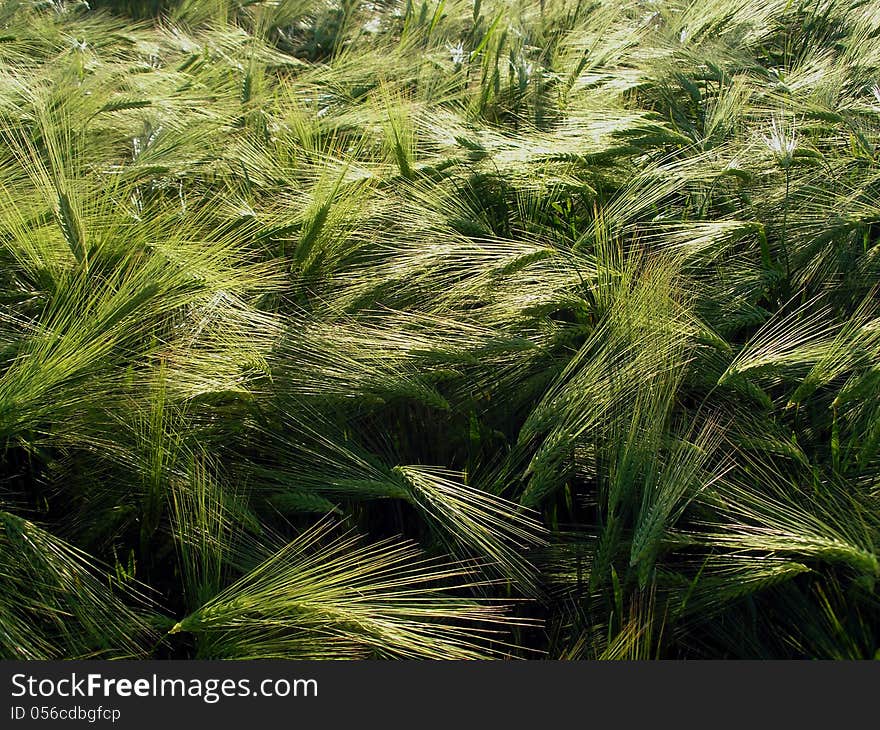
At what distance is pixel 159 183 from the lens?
1505mm

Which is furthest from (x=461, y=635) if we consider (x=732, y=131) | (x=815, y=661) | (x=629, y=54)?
(x=629, y=54)

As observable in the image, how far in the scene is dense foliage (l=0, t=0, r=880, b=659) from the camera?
921 mm

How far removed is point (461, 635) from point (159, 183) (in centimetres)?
102

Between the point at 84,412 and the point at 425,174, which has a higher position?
the point at 425,174

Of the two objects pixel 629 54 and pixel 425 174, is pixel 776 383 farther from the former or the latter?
pixel 629 54

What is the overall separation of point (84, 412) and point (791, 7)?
2112mm

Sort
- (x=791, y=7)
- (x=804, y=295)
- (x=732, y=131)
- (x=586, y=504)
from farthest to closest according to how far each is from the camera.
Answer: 1. (x=791, y=7)
2. (x=732, y=131)
3. (x=804, y=295)
4. (x=586, y=504)

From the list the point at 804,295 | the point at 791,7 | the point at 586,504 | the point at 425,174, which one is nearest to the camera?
the point at 586,504

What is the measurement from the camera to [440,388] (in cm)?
114

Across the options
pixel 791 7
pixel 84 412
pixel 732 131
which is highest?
pixel 791 7

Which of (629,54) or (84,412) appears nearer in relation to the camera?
(84,412)

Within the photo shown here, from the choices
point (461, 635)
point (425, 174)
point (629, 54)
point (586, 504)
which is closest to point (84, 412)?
point (461, 635)

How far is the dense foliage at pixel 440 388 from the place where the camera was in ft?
3.02

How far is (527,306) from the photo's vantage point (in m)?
1.16
